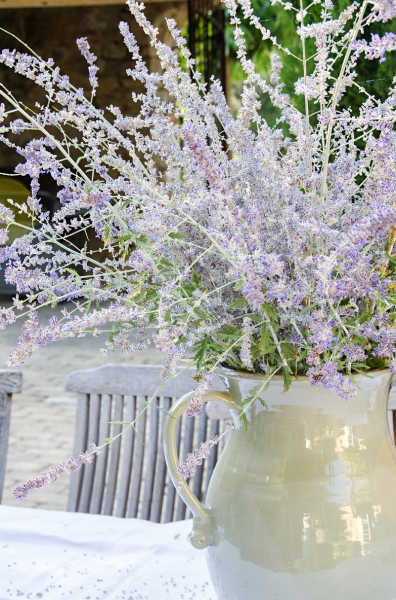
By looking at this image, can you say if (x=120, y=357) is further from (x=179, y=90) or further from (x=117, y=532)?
(x=179, y=90)

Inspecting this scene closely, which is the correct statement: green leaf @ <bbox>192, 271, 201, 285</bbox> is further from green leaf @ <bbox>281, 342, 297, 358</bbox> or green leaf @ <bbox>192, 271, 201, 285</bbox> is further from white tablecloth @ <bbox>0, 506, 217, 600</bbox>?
white tablecloth @ <bbox>0, 506, 217, 600</bbox>

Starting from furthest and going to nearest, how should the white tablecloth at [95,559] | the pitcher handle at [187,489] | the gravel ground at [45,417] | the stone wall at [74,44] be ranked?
1. the stone wall at [74,44]
2. the gravel ground at [45,417]
3. the white tablecloth at [95,559]
4. the pitcher handle at [187,489]

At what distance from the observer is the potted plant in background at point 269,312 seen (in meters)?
0.67

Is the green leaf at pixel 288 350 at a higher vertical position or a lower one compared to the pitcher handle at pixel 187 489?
higher

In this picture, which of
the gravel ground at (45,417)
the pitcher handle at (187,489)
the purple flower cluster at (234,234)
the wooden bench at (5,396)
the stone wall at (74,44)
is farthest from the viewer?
the stone wall at (74,44)

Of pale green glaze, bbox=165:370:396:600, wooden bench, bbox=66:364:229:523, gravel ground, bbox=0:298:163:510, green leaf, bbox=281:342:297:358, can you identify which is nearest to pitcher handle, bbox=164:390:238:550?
pale green glaze, bbox=165:370:396:600

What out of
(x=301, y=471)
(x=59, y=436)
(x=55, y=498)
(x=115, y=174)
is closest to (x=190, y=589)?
(x=301, y=471)

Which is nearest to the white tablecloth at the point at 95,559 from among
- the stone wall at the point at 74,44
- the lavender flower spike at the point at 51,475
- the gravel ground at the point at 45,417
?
the lavender flower spike at the point at 51,475

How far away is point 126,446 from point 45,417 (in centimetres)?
236

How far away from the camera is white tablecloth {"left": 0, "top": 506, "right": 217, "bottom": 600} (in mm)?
918

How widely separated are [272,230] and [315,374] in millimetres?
165

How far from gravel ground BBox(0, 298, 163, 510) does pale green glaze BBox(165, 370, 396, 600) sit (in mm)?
1602

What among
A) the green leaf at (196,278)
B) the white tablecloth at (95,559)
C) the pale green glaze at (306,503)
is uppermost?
the green leaf at (196,278)

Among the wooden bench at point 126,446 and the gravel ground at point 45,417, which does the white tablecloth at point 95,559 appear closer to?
the wooden bench at point 126,446
